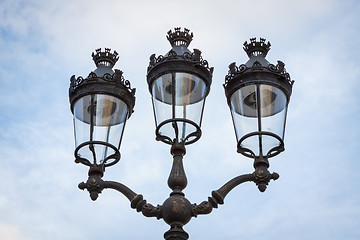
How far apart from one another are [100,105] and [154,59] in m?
0.79

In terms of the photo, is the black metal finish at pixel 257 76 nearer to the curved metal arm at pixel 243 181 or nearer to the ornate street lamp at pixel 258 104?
the ornate street lamp at pixel 258 104

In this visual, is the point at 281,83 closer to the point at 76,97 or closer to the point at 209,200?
the point at 209,200

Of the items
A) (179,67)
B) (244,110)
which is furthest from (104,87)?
(244,110)

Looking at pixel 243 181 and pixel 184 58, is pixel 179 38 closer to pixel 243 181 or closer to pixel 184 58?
pixel 184 58

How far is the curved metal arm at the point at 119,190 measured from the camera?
780 cm

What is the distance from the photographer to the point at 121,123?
340 inches

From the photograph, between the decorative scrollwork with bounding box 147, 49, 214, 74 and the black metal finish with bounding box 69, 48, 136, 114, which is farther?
the black metal finish with bounding box 69, 48, 136, 114

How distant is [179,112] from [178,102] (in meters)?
0.11

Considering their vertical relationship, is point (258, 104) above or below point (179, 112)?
above

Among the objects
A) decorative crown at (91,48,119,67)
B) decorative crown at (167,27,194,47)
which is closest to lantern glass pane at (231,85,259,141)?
decorative crown at (167,27,194,47)

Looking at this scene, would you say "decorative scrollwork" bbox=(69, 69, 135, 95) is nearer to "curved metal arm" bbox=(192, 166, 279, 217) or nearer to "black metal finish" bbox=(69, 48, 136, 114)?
"black metal finish" bbox=(69, 48, 136, 114)

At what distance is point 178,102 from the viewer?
26.4 ft

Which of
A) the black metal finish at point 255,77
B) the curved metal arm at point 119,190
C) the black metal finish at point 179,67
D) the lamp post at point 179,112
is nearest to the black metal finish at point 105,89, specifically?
the lamp post at point 179,112

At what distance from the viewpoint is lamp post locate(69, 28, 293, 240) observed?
799cm
